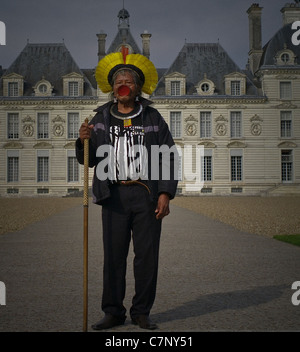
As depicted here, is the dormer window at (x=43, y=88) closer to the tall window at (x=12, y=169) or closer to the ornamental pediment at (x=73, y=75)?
the ornamental pediment at (x=73, y=75)

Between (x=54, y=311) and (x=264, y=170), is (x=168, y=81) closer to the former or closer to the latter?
(x=264, y=170)

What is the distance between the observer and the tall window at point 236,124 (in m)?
37.8

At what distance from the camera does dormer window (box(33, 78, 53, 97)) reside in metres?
37.4

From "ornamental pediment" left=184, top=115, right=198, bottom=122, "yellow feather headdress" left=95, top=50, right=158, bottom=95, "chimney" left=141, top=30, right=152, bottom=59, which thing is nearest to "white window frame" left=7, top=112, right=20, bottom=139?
"chimney" left=141, top=30, right=152, bottom=59

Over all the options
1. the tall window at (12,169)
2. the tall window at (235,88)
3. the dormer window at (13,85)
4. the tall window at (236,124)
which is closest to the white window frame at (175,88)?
the tall window at (235,88)

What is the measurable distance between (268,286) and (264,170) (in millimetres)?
32899

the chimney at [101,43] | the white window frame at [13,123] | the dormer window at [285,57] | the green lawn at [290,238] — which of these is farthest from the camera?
the chimney at [101,43]

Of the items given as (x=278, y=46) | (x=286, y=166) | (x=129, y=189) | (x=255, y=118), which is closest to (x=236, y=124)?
(x=255, y=118)

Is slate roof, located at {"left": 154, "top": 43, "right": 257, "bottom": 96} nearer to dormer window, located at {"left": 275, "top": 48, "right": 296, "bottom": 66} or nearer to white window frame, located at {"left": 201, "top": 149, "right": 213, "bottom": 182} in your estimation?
dormer window, located at {"left": 275, "top": 48, "right": 296, "bottom": 66}

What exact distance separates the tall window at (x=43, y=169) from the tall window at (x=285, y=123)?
18.9m

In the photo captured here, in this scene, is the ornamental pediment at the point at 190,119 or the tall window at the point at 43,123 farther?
the tall window at the point at 43,123

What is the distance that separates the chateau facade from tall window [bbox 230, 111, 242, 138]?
0.26 feet

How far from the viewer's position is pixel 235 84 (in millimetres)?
37531
